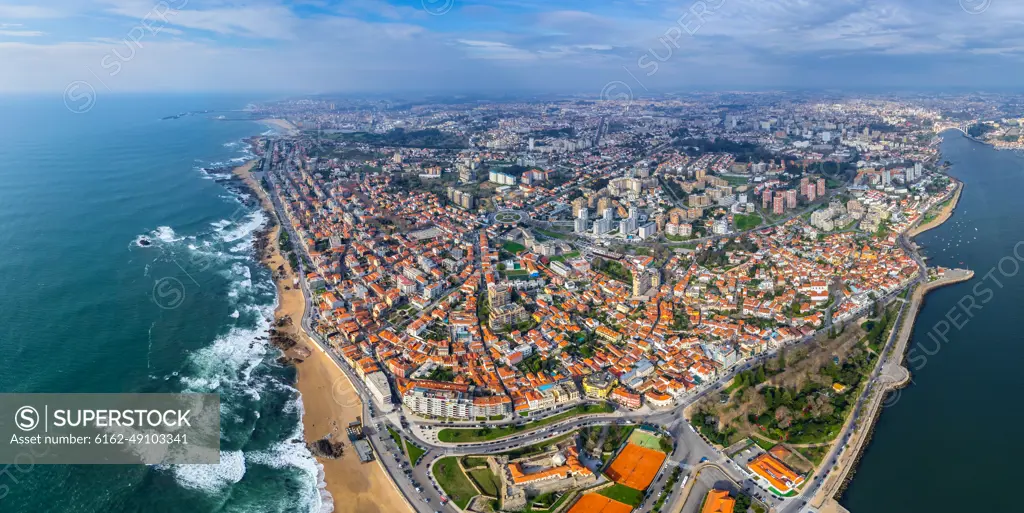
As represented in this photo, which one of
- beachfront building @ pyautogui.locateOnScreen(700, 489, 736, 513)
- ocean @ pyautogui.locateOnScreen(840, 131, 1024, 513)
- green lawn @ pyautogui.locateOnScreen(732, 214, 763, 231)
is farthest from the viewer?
green lawn @ pyautogui.locateOnScreen(732, 214, 763, 231)

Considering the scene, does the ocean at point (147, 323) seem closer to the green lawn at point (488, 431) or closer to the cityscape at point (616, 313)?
the cityscape at point (616, 313)

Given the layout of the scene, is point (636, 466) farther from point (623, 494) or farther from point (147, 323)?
point (147, 323)

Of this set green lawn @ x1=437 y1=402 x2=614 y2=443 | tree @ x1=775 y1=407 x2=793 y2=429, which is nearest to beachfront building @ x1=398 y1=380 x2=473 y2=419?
green lawn @ x1=437 y1=402 x2=614 y2=443

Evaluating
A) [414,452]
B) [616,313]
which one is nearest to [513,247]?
[616,313]

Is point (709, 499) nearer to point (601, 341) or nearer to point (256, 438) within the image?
point (601, 341)

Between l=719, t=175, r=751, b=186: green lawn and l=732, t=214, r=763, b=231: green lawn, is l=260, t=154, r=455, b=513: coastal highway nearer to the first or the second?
l=732, t=214, r=763, b=231: green lawn

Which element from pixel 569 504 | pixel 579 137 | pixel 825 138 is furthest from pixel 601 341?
pixel 825 138
